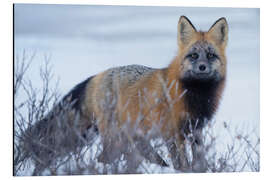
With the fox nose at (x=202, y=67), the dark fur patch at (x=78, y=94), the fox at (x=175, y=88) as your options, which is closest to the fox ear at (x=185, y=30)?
the fox at (x=175, y=88)

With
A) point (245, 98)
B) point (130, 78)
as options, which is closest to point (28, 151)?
point (130, 78)

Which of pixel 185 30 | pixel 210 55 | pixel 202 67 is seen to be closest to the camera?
pixel 202 67

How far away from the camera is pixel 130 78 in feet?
15.6

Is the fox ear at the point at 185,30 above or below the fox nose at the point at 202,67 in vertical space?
above

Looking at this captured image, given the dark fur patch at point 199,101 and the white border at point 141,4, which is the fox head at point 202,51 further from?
the white border at point 141,4

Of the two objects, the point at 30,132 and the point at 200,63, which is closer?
the point at 30,132

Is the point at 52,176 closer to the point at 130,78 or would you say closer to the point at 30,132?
the point at 30,132

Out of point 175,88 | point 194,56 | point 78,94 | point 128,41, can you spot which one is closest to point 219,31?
point 194,56

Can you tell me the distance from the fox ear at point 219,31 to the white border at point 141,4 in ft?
0.88

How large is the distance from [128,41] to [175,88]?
0.75 metres

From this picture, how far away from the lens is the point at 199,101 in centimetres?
458

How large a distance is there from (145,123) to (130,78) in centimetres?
77

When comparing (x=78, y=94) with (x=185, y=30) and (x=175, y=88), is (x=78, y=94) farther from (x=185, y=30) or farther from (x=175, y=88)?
(x=185, y=30)

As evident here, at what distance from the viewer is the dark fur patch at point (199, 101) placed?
4523 millimetres
